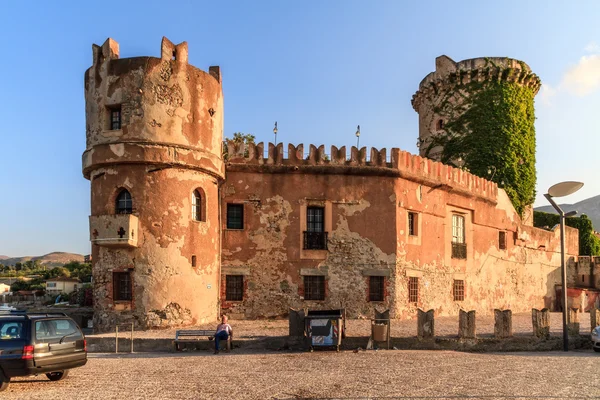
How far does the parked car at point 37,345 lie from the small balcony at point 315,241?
13.2m

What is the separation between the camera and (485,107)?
1368 inches

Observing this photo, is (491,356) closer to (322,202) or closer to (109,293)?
(322,202)

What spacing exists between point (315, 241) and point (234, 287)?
149 inches

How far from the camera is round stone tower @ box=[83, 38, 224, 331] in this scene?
20781mm

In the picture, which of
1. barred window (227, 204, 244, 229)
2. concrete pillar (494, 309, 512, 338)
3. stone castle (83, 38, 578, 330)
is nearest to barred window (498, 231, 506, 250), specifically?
Result: stone castle (83, 38, 578, 330)

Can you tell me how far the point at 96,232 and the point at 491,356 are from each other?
13400 mm

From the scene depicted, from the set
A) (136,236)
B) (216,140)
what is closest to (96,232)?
(136,236)

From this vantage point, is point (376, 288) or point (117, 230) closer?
point (117, 230)

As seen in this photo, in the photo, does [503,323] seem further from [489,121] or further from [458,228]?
[489,121]

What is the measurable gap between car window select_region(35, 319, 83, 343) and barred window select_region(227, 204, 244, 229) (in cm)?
1225

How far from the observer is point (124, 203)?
21344mm

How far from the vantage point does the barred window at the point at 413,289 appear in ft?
85.4

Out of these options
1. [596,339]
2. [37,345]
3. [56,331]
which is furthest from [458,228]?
[37,345]

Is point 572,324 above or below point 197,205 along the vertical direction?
below
